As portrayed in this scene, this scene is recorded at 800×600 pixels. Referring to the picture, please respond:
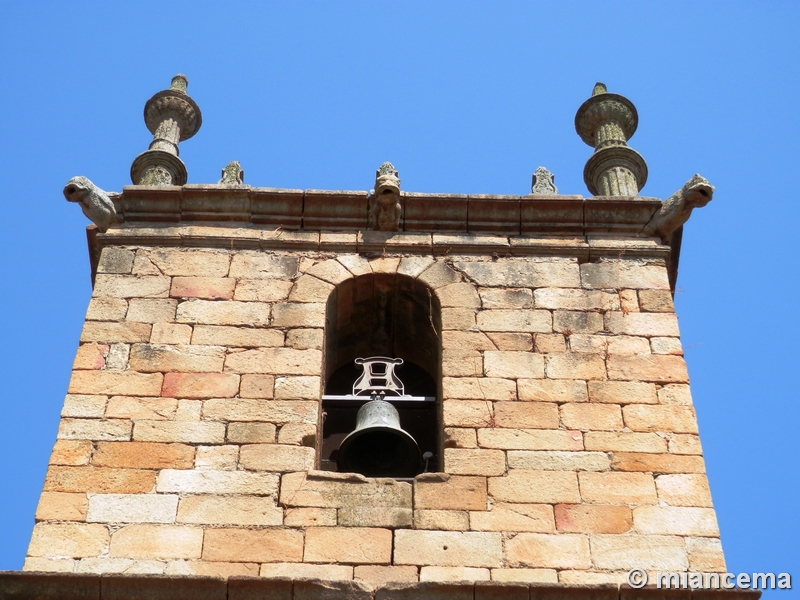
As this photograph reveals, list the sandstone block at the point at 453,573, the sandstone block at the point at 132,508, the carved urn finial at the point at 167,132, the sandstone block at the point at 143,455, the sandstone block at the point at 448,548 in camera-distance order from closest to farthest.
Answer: the sandstone block at the point at 453,573, the sandstone block at the point at 448,548, the sandstone block at the point at 132,508, the sandstone block at the point at 143,455, the carved urn finial at the point at 167,132

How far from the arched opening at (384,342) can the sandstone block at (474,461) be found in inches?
35.3

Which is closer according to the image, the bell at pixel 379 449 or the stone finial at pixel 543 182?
the bell at pixel 379 449

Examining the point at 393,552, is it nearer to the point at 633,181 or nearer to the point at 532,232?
the point at 532,232

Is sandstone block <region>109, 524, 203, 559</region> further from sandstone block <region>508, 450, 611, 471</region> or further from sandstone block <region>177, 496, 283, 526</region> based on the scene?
sandstone block <region>508, 450, 611, 471</region>

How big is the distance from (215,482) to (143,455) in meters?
0.46

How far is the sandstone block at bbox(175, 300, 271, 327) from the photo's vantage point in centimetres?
946

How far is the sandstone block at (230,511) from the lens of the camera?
8.09 m

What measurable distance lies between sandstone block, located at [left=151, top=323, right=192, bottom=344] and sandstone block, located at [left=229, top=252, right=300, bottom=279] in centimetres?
63

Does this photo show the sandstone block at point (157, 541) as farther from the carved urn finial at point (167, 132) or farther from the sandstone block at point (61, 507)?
the carved urn finial at point (167, 132)

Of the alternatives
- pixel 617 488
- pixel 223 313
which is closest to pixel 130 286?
pixel 223 313

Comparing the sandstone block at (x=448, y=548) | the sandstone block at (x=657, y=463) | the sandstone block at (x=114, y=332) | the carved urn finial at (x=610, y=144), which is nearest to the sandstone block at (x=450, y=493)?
the sandstone block at (x=448, y=548)

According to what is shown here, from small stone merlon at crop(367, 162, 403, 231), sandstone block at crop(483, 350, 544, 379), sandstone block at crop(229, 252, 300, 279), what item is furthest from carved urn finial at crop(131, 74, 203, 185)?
sandstone block at crop(483, 350, 544, 379)

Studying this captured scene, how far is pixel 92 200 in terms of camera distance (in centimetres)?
1029

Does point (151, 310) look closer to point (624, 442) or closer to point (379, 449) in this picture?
point (379, 449)
